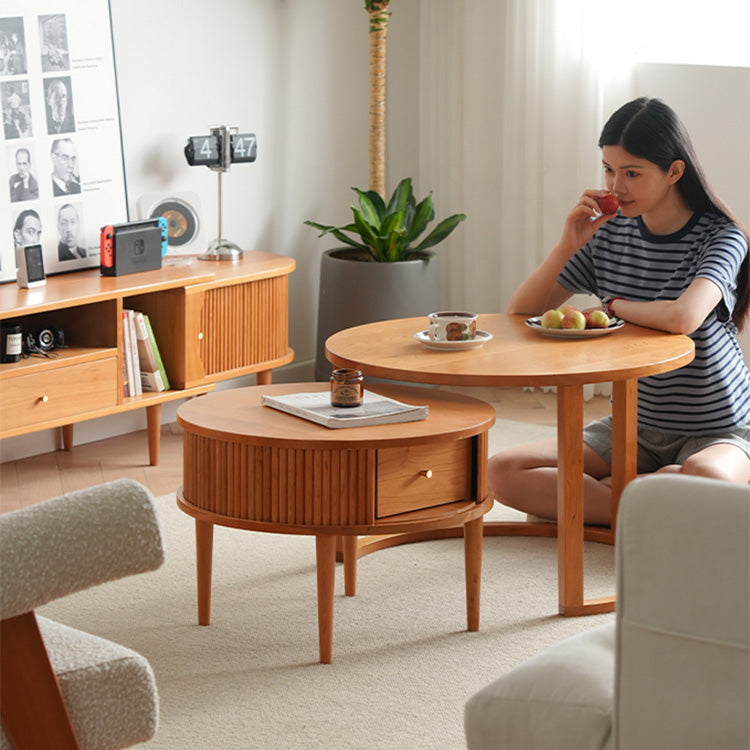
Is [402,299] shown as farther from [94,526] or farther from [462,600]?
[94,526]

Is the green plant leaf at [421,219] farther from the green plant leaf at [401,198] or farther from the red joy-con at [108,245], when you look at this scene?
the red joy-con at [108,245]

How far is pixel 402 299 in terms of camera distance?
420cm

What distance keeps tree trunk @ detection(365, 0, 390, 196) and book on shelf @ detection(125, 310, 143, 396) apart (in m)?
1.30

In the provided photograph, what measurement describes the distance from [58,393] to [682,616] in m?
2.41

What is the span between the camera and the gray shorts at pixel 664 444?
9.18ft

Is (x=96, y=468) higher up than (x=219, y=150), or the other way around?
(x=219, y=150)

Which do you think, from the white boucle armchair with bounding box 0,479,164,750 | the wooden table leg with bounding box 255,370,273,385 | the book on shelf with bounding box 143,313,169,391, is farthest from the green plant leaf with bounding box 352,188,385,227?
the white boucle armchair with bounding box 0,479,164,750

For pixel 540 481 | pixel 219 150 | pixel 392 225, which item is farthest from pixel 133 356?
pixel 540 481

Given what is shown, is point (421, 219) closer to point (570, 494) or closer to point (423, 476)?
point (570, 494)

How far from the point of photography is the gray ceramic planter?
4.17 metres

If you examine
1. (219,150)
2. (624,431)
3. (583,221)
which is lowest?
(624,431)

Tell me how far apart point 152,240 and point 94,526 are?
247 cm

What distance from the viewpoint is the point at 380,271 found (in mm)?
4160

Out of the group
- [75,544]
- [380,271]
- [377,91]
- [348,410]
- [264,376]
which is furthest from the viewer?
[377,91]
